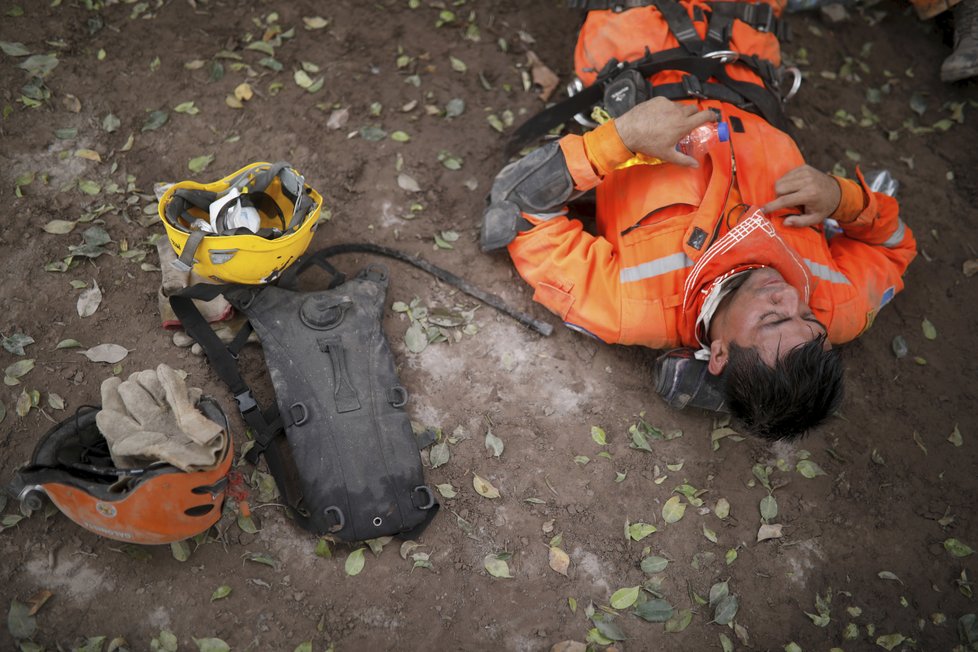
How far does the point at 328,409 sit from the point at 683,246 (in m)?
2.01

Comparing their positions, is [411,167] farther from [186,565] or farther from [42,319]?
[186,565]

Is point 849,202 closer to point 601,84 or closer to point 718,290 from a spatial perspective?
point 718,290

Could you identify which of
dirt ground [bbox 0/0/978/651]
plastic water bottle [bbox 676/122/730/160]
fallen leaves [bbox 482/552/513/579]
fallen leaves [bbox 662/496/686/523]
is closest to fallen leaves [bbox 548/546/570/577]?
dirt ground [bbox 0/0/978/651]

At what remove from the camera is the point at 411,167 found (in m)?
4.64

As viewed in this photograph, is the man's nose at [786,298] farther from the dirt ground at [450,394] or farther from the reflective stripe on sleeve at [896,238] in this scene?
the reflective stripe on sleeve at [896,238]

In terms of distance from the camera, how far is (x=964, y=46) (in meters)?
5.46

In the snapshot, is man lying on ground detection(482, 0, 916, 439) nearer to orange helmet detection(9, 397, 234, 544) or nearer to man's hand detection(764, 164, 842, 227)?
man's hand detection(764, 164, 842, 227)

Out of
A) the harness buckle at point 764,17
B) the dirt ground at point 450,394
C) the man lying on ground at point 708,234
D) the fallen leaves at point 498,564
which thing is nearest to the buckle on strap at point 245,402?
the dirt ground at point 450,394

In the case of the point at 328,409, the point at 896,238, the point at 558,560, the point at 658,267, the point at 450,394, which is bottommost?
the point at 558,560

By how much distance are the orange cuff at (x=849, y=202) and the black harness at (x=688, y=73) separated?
26.1 inches

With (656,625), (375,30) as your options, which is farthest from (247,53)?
(656,625)

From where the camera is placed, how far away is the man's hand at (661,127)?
3.72 meters

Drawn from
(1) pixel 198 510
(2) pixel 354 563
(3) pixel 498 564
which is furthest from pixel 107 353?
(3) pixel 498 564

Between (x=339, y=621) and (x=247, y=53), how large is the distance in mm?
3712
